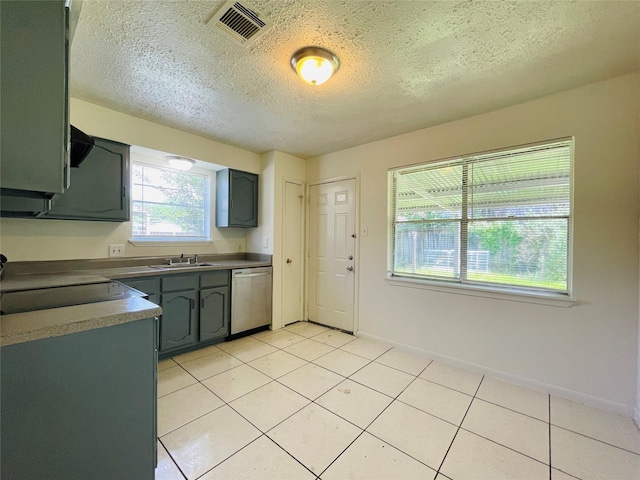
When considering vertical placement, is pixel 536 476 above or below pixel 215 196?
below

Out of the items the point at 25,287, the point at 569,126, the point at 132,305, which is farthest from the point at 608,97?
the point at 25,287

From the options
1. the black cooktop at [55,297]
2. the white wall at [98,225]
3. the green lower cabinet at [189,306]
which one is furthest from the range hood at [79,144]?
the green lower cabinet at [189,306]

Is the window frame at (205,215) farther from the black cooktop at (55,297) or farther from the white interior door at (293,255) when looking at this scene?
the black cooktop at (55,297)

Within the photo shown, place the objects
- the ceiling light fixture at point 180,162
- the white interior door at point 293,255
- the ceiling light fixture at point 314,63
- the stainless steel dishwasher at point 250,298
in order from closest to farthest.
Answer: the ceiling light fixture at point 314,63, the ceiling light fixture at point 180,162, the stainless steel dishwasher at point 250,298, the white interior door at point 293,255

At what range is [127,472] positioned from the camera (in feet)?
3.75

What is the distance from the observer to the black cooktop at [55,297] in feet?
4.10

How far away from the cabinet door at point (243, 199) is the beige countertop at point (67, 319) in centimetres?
239

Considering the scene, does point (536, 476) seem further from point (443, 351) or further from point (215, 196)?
point (215, 196)

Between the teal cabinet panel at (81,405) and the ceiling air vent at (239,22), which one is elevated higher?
the ceiling air vent at (239,22)

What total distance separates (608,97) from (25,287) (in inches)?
168

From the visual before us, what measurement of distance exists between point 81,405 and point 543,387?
307cm

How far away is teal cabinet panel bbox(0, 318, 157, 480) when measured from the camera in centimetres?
91

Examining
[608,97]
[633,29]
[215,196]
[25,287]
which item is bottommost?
[25,287]

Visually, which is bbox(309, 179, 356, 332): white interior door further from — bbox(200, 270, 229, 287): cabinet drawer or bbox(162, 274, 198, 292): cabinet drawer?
bbox(162, 274, 198, 292): cabinet drawer
